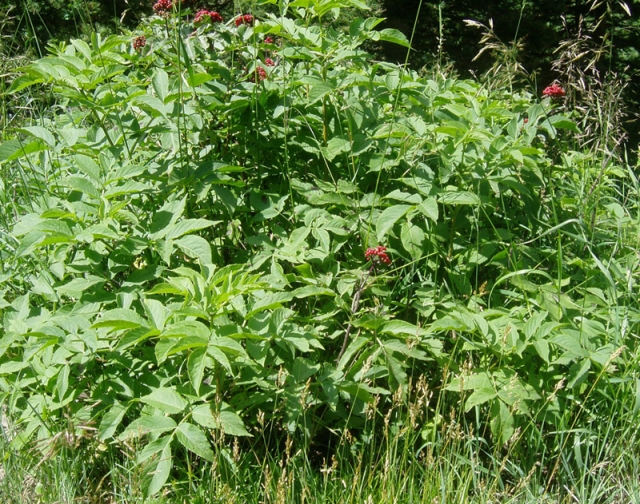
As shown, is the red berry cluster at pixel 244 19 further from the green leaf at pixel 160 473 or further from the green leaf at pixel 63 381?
the green leaf at pixel 160 473

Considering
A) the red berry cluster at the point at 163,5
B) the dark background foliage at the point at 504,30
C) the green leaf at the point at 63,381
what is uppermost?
the red berry cluster at the point at 163,5

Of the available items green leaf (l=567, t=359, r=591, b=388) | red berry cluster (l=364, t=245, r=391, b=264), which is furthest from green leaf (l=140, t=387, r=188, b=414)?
green leaf (l=567, t=359, r=591, b=388)

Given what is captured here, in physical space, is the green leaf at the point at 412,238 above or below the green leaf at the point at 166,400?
above

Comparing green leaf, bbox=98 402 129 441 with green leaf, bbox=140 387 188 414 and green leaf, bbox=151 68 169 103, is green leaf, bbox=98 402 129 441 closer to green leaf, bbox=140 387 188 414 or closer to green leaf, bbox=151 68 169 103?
green leaf, bbox=140 387 188 414

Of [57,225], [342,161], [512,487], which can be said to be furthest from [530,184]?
[57,225]

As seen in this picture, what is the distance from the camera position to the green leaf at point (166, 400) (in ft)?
5.84

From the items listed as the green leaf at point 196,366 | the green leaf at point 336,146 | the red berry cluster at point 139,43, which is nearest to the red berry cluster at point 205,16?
the red berry cluster at point 139,43

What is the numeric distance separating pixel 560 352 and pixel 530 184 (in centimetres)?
62

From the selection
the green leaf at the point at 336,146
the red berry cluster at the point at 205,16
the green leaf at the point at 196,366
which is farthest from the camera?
the red berry cluster at the point at 205,16

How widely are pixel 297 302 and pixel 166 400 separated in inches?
25.4

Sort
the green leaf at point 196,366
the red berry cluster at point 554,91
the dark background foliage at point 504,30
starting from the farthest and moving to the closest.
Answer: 1. the dark background foliage at point 504,30
2. the red berry cluster at point 554,91
3. the green leaf at point 196,366

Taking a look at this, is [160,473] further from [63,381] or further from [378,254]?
[378,254]

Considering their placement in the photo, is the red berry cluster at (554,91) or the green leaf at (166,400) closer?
the green leaf at (166,400)

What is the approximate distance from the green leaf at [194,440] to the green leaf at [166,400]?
5 centimetres
